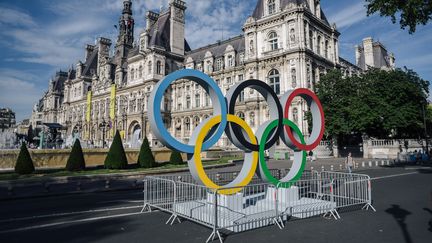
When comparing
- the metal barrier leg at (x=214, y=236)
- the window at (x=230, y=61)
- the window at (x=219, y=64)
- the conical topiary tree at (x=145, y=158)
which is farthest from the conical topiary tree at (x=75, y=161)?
the window at (x=219, y=64)

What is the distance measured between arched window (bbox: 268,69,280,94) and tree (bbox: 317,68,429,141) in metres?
5.39

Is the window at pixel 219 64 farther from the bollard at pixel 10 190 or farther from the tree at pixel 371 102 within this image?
the bollard at pixel 10 190

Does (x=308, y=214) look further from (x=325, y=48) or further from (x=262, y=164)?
(x=325, y=48)

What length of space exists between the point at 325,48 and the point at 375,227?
41439 mm

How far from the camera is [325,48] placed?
4553 cm

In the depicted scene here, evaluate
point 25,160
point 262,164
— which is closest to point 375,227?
point 262,164

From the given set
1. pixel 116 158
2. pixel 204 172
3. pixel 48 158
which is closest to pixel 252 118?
pixel 116 158

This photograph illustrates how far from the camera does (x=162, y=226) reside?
8.77 meters

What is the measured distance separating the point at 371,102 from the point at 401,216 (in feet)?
102

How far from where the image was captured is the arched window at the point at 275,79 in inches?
1626

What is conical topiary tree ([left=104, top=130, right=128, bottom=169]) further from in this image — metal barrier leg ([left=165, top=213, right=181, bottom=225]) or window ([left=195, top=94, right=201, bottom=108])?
window ([left=195, top=94, right=201, bottom=108])

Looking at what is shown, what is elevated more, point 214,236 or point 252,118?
point 252,118

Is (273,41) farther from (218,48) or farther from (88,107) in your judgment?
(88,107)

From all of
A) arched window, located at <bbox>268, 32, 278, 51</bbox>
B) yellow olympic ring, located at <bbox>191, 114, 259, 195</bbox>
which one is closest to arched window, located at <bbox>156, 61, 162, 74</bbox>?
arched window, located at <bbox>268, 32, 278, 51</bbox>
